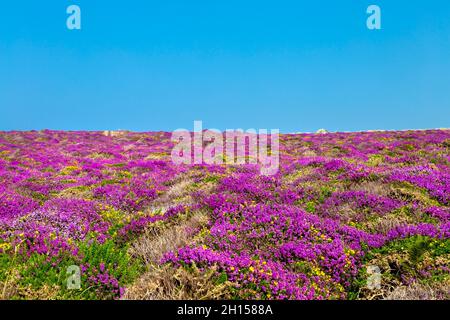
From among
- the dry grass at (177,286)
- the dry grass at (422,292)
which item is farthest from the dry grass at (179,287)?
the dry grass at (422,292)

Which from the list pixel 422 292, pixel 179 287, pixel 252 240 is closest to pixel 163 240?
pixel 252 240

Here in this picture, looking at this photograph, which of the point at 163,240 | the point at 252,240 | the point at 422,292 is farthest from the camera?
the point at 163,240

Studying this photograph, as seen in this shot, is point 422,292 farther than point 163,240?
No

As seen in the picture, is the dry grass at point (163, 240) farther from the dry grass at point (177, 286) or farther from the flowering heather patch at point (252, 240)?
the dry grass at point (177, 286)

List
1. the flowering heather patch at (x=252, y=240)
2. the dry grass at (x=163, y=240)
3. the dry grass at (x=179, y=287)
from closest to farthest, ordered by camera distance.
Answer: the dry grass at (x=179, y=287) < the flowering heather patch at (x=252, y=240) < the dry grass at (x=163, y=240)

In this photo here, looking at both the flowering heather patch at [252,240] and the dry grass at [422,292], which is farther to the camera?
the flowering heather patch at [252,240]

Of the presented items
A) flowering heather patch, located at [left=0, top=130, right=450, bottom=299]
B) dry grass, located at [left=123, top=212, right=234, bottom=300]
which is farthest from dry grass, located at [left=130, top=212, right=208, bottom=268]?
dry grass, located at [left=123, top=212, right=234, bottom=300]

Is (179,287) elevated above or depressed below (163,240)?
below

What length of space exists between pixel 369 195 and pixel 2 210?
32.0ft

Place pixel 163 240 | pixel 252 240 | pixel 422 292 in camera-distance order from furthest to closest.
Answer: pixel 163 240, pixel 252 240, pixel 422 292

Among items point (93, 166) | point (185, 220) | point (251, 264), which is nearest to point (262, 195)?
point (185, 220)

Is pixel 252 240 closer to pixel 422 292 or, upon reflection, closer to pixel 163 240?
pixel 163 240

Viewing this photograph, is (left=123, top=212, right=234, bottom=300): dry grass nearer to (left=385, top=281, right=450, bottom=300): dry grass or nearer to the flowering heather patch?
the flowering heather patch

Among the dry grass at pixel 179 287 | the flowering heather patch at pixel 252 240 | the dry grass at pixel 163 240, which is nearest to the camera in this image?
the dry grass at pixel 179 287
